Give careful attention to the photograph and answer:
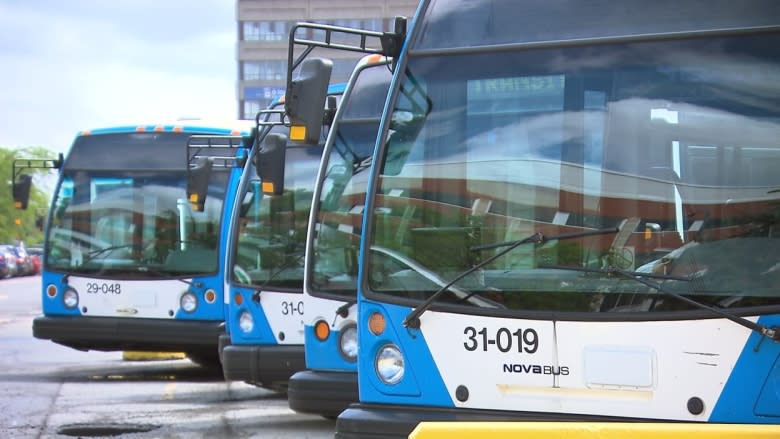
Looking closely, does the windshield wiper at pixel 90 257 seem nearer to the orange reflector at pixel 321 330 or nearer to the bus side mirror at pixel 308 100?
the orange reflector at pixel 321 330

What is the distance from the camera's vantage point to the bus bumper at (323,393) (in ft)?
26.5

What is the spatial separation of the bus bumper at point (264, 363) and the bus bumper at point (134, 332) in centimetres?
282

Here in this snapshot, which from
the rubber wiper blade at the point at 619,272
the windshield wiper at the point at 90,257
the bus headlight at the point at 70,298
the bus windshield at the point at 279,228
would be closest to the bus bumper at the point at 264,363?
the bus windshield at the point at 279,228

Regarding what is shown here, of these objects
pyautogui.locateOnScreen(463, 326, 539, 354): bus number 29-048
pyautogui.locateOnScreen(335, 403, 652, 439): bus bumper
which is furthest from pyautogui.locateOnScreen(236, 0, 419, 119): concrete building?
pyautogui.locateOnScreen(463, 326, 539, 354): bus number 29-048

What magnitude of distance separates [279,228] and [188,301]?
2838mm

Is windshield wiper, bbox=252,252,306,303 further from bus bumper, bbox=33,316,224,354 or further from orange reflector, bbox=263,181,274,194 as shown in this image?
bus bumper, bbox=33,316,224,354

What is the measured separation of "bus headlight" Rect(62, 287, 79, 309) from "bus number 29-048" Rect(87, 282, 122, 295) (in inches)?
6.1

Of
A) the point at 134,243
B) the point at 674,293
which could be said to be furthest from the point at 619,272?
the point at 134,243

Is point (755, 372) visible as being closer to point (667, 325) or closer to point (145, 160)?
point (667, 325)

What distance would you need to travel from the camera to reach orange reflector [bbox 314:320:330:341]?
845 centimetres

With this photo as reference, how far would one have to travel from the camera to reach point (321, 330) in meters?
8.48

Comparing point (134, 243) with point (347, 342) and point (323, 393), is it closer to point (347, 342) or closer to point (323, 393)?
point (347, 342)

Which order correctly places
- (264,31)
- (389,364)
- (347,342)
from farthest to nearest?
(264,31)
(347,342)
(389,364)


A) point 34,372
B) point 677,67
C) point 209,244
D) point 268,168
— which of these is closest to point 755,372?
point 677,67
